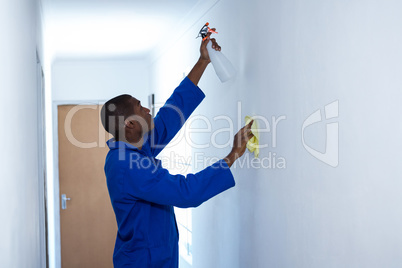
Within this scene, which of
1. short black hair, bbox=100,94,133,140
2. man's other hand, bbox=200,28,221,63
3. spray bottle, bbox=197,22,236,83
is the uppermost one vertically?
man's other hand, bbox=200,28,221,63

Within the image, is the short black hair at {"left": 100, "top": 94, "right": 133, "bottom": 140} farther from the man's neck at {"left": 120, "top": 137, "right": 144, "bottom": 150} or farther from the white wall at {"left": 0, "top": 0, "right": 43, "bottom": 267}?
the white wall at {"left": 0, "top": 0, "right": 43, "bottom": 267}

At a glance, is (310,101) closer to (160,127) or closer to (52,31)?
(160,127)

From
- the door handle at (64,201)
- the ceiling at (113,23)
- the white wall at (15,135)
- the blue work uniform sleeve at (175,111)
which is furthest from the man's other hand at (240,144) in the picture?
the door handle at (64,201)

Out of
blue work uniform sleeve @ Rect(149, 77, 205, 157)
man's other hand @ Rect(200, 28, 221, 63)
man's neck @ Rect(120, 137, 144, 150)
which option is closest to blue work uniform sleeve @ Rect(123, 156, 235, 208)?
man's neck @ Rect(120, 137, 144, 150)

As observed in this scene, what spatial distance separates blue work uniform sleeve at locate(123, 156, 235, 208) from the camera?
70.1 inches

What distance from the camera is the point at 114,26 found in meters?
3.59

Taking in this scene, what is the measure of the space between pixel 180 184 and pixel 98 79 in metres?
3.68

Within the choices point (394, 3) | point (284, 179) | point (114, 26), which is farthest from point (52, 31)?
point (394, 3)

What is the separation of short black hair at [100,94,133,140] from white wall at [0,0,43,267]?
325 millimetres

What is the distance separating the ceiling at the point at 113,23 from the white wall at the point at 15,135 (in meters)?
1.17

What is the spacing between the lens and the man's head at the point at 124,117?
6.25 feet

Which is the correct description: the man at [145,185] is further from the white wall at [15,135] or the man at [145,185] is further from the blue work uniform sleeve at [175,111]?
the white wall at [15,135]
